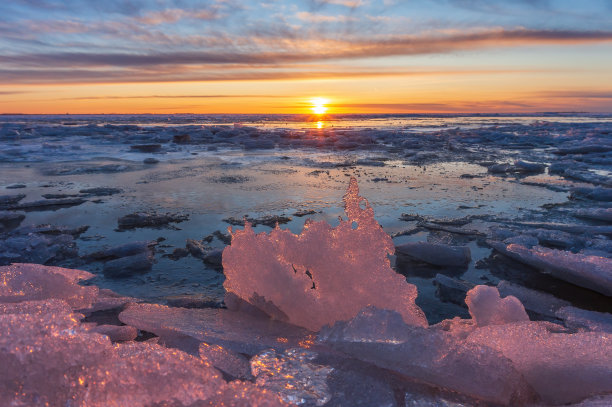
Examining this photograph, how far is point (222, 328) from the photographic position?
1766 millimetres

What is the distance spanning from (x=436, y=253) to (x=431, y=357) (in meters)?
2.00

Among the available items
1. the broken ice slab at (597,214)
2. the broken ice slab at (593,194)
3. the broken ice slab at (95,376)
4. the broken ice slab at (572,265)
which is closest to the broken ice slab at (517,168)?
the broken ice slab at (593,194)

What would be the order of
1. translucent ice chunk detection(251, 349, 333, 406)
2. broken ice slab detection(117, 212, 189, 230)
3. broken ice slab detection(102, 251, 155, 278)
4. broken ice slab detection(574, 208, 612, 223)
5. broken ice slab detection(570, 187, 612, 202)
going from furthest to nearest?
broken ice slab detection(570, 187, 612, 202) < broken ice slab detection(574, 208, 612, 223) < broken ice slab detection(117, 212, 189, 230) < broken ice slab detection(102, 251, 155, 278) < translucent ice chunk detection(251, 349, 333, 406)

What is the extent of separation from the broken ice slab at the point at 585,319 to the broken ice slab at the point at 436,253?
886 millimetres

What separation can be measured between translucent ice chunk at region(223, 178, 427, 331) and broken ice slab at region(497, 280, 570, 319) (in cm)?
100

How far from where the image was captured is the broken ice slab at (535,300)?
2.36 meters

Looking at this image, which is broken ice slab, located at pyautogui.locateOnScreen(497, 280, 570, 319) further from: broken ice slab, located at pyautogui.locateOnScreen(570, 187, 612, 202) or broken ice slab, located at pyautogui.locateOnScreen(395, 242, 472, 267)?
broken ice slab, located at pyautogui.locateOnScreen(570, 187, 612, 202)

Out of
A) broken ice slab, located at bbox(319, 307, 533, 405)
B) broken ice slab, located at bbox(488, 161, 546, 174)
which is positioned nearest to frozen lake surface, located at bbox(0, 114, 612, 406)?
broken ice slab, located at bbox(319, 307, 533, 405)

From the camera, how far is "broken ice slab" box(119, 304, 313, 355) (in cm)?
160

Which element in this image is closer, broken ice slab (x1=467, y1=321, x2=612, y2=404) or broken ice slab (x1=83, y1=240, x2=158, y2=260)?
broken ice slab (x1=467, y1=321, x2=612, y2=404)

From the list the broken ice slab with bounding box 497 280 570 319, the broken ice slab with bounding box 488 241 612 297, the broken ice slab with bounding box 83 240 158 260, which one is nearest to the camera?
the broken ice slab with bounding box 497 280 570 319

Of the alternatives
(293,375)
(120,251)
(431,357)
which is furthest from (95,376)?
(120,251)

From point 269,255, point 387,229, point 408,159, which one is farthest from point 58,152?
point 269,255

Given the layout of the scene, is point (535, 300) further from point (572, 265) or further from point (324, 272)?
point (324, 272)
